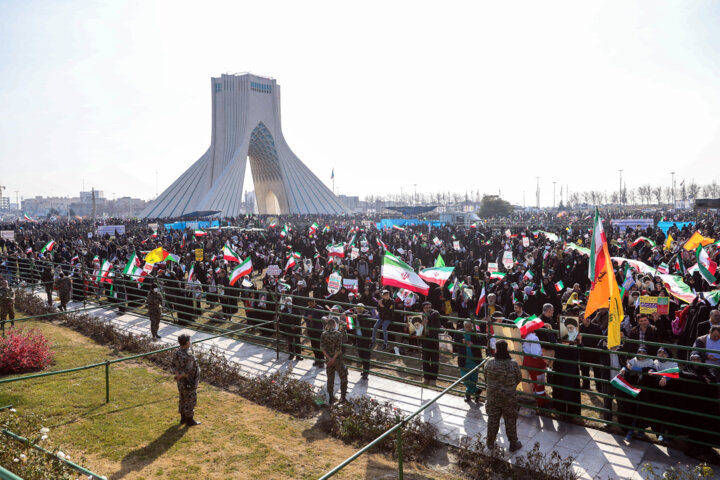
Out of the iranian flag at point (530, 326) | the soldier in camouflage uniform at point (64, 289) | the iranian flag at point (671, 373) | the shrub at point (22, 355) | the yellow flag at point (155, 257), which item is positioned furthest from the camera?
the soldier in camouflage uniform at point (64, 289)

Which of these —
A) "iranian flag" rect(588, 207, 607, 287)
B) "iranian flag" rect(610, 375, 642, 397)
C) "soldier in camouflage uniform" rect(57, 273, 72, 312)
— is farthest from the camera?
"soldier in camouflage uniform" rect(57, 273, 72, 312)

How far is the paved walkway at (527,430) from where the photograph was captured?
5953 millimetres

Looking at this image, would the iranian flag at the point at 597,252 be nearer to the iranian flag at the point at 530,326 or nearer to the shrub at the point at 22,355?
the iranian flag at the point at 530,326

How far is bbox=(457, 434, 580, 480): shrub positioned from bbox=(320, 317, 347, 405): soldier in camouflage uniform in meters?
2.53

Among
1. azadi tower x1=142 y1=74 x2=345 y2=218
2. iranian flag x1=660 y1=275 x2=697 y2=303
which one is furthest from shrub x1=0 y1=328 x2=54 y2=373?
azadi tower x1=142 y1=74 x2=345 y2=218

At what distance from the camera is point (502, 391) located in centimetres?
620

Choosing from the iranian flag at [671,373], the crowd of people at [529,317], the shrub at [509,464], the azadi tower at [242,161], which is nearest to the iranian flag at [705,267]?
the crowd of people at [529,317]

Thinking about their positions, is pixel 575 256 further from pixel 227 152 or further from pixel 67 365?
pixel 227 152

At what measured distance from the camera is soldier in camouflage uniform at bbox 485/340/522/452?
243 inches

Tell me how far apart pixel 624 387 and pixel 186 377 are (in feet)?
22.6

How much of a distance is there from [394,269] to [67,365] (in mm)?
8332

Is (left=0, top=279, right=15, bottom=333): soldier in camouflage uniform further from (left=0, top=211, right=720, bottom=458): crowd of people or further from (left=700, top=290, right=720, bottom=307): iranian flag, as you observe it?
(left=700, top=290, right=720, bottom=307): iranian flag

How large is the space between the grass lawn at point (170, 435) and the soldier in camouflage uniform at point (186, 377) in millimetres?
238

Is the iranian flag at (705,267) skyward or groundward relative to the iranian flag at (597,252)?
groundward
